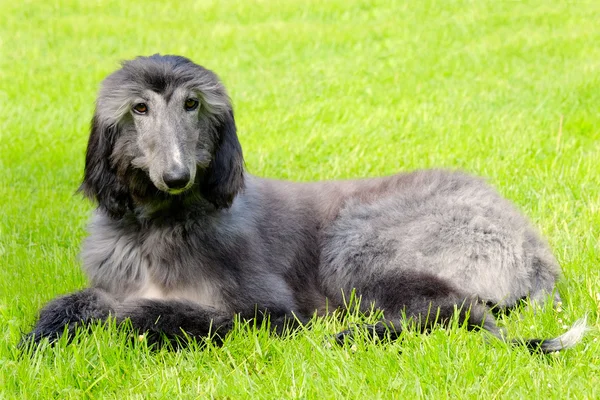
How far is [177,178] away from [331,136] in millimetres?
4441

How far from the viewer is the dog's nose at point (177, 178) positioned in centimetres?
382

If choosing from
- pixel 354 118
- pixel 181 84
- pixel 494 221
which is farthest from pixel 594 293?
pixel 354 118

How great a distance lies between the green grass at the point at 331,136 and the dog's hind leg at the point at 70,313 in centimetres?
14

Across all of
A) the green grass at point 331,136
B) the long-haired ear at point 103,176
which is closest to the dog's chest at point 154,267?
the long-haired ear at point 103,176

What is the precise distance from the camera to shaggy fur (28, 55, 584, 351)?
13.3 feet

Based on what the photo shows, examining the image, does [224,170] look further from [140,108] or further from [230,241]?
[140,108]

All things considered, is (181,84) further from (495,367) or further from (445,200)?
(495,367)

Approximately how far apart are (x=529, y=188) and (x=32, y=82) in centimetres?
718

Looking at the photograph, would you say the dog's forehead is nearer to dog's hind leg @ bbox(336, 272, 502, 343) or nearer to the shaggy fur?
the shaggy fur

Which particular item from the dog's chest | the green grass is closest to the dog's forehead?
the dog's chest

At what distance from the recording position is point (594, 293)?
445 centimetres

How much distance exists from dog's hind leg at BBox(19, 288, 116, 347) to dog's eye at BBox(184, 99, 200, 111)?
3.81 ft

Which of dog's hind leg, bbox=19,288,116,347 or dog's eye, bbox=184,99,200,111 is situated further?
dog's eye, bbox=184,99,200,111

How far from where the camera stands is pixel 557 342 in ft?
12.3
